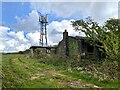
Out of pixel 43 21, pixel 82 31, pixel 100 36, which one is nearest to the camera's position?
pixel 100 36

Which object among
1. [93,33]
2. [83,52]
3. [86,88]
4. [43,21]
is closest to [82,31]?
[93,33]

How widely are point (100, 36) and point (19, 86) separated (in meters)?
17.8

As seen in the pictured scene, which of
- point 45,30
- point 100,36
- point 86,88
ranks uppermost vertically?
point 45,30

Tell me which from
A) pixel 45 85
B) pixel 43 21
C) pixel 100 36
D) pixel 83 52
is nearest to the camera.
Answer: pixel 45 85

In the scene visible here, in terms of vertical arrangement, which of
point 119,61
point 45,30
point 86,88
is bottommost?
point 86,88

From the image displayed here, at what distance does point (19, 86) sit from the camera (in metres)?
13.5

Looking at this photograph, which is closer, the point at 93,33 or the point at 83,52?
the point at 93,33

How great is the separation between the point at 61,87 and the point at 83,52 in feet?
76.5

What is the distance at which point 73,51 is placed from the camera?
39594 millimetres

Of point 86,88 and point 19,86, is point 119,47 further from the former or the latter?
point 19,86

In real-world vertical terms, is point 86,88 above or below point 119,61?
below

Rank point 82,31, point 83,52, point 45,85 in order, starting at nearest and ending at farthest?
point 45,85 < point 82,31 < point 83,52

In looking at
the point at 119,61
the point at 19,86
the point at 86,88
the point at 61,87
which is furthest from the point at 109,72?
Result: the point at 19,86

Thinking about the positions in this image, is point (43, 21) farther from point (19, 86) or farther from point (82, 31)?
point (19, 86)
